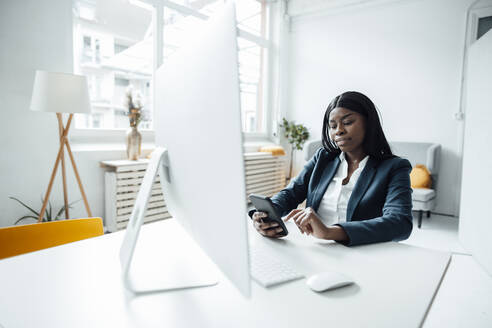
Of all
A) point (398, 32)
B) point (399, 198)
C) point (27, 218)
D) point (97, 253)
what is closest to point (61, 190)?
point (27, 218)

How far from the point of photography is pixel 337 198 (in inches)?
53.6

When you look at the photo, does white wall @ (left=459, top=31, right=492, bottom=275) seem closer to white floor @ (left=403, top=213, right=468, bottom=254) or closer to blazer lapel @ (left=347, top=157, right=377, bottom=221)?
white floor @ (left=403, top=213, right=468, bottom=254)

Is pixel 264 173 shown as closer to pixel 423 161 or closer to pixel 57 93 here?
pixel 423 161

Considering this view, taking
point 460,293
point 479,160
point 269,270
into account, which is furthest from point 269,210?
point 479,160

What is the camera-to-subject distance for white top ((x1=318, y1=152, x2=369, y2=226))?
4.41 ft

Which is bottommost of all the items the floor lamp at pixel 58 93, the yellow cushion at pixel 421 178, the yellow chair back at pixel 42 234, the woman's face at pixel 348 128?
the yellow cushion at pixel 421 178

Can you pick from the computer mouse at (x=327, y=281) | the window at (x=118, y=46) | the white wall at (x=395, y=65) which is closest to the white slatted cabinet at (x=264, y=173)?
the white wall at (x=395, y=65)

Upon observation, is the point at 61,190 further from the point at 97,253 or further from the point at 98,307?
the point at 98,307

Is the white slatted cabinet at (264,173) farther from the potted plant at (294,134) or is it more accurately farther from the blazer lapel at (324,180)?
the blazer lapel at (324,180)

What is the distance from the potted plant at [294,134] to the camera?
17.0ft

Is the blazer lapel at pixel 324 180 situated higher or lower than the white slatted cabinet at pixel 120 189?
higher

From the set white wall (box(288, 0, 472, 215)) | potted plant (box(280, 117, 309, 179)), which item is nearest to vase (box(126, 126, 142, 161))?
potted plant (box(280, 117, 309, 179))

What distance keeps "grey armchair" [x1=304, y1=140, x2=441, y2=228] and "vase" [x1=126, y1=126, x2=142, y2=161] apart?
2.50 m

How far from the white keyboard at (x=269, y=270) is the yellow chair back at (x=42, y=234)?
76cm
